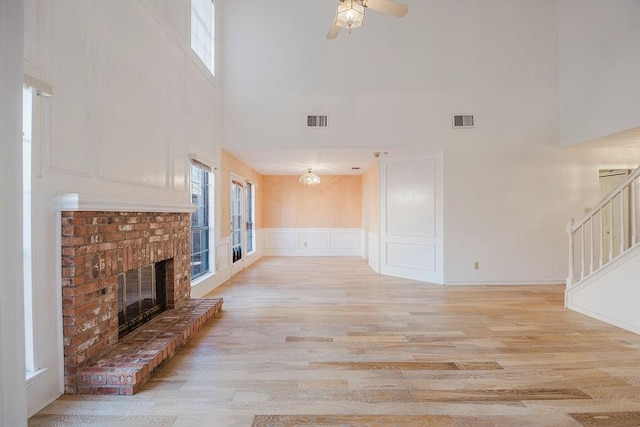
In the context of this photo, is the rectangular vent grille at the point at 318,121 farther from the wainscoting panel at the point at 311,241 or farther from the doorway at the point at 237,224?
the wainscoting panel at the point at 311,241

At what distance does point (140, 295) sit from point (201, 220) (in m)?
1.93

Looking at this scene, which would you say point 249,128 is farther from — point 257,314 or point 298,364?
point 298,364

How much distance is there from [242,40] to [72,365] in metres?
5.29

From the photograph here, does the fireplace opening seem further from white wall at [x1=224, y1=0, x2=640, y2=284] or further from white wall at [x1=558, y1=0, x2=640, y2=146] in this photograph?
white wall at [x1=558, y1=0, x2=640, y2=146]

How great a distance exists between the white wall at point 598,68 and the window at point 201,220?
18.8 ft

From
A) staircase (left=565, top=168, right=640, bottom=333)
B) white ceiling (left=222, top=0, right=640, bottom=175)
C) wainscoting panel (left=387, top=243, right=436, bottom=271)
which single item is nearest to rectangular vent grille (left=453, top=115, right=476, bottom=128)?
white ceiling (left=222, top=0, right=640, bottom=175)

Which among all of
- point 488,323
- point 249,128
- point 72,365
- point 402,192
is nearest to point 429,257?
point 402,192

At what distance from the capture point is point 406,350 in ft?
9.80

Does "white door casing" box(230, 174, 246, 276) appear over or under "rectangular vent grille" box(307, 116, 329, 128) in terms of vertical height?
under

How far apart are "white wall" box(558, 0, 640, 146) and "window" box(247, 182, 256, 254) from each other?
674 cm

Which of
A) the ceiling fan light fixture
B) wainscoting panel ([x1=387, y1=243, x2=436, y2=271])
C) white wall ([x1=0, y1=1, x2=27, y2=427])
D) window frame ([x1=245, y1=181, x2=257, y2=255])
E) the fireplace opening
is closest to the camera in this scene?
white wall ([x1=0, y1=1, x2=27, y2=427])

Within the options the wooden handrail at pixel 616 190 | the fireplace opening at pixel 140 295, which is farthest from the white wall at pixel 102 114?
the wooden handrail at pixel 616 190

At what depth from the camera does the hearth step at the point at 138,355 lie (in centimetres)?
224

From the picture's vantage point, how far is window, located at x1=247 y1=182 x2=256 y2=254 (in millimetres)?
8750
